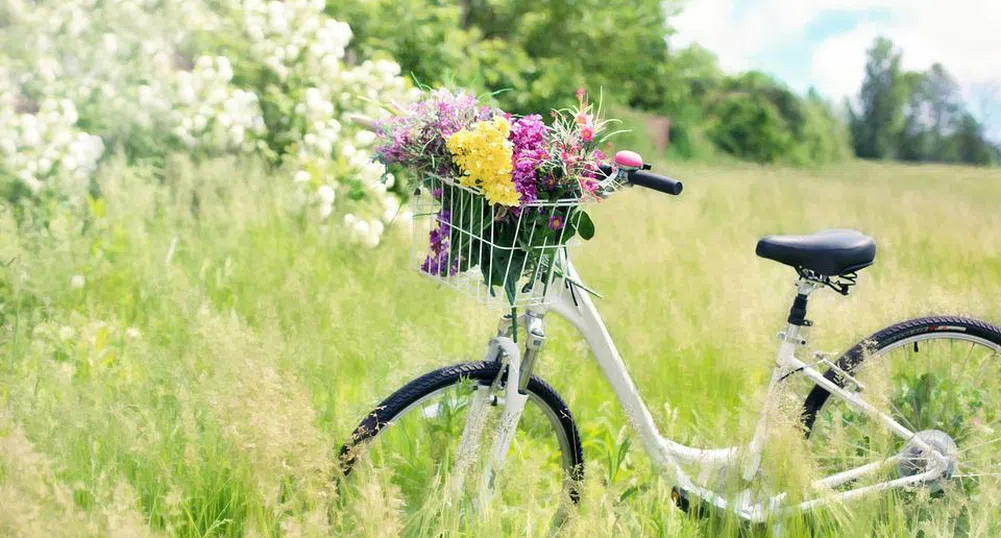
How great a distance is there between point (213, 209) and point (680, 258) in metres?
2.80

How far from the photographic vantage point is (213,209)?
233 inches

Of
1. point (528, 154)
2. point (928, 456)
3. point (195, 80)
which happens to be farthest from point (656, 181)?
point (195, 80)

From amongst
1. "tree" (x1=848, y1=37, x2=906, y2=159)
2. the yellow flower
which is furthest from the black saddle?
"tree" (x1=848, y1=37, x2=906, y2=159)

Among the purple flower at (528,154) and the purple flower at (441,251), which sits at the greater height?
the purple flower at (528,154)

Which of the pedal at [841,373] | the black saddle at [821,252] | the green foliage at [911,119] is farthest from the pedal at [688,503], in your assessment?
the green foliage at [911,119]

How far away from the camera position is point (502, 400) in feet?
8.66

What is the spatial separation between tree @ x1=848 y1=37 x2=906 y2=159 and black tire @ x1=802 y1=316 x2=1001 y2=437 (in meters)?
13.4

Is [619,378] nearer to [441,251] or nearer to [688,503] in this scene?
[688,503]

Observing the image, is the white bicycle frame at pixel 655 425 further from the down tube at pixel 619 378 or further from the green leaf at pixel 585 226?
the green leaf at pixel 585 226

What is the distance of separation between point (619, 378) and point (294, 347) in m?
1.42

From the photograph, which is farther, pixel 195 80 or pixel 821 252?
pixel 195 80

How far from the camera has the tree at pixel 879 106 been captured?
53.4 ft

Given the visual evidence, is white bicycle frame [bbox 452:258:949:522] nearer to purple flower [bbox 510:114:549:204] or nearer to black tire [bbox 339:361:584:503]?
black tire [bbox 339:361:584:503]

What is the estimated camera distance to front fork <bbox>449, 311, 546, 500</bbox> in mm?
2559
